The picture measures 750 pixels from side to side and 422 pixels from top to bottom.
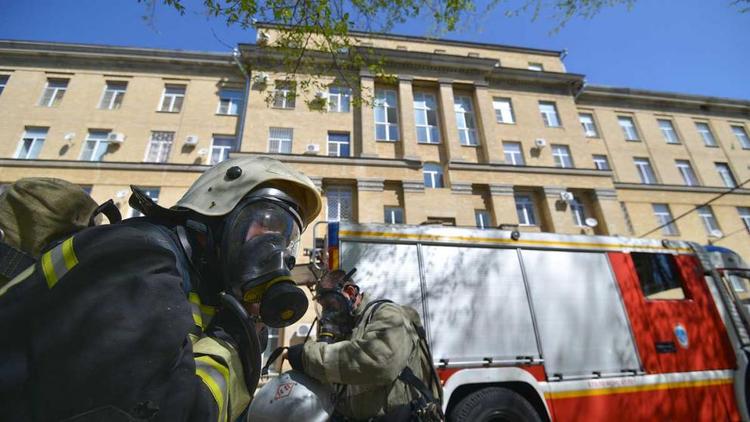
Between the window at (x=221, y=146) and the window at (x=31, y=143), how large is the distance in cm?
767

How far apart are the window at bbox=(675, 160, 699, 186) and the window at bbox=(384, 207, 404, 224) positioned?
19674mm

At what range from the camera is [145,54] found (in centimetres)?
1723

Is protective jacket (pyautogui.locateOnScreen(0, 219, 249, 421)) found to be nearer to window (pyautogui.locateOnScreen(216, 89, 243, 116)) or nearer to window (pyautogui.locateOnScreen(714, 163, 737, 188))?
window (pyautogui.locateOnScreen(216, 89, 243, 116))

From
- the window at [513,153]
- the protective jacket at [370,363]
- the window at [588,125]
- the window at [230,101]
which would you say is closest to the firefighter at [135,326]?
the protective jacket at [370,363]

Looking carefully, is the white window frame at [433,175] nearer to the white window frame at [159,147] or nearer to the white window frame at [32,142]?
the white window frame at [159,147]

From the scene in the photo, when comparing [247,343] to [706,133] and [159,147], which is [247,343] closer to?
[159,147]

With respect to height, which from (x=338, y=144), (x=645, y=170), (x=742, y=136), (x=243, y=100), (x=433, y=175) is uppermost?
(x=742, y=136)

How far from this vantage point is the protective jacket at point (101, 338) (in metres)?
0.73

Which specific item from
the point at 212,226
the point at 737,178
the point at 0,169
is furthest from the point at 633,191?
the point at 0,169

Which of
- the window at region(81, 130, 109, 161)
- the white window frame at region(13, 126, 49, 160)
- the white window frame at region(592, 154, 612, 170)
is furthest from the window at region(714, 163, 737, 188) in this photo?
the white window frame at region(13, 126, 49, 160)

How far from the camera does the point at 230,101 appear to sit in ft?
55.9

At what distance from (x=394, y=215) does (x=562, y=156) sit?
10514 millimetres

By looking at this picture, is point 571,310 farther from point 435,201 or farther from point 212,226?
point 435,201

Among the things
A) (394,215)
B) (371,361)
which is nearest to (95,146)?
(394,215)
